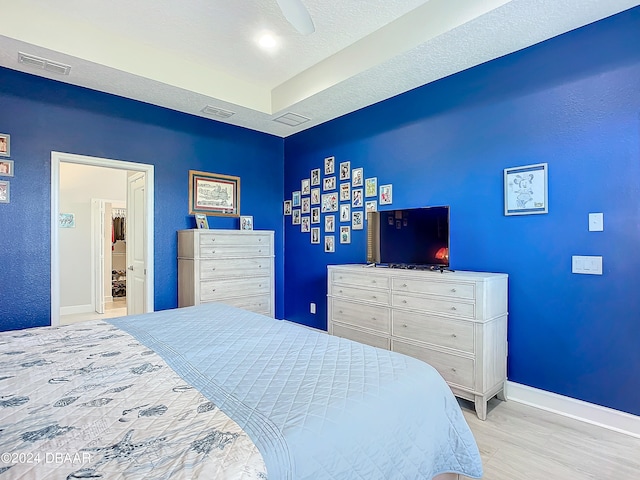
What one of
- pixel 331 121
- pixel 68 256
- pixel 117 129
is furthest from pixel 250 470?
pixel 68 256

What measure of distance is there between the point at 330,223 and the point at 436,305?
1914 millimetres

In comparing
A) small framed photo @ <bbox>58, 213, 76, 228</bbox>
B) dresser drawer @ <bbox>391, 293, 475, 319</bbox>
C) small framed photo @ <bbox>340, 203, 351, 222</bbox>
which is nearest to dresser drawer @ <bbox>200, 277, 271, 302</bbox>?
small framed photo @ <bbox>340, 203, 351, 222</bbox>

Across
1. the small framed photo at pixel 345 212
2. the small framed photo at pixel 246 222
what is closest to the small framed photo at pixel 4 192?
the small framed photo at pixel 246 222

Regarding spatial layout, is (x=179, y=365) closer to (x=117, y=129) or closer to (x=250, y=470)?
(x=250, y=470)

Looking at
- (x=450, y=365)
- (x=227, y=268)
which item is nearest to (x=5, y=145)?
(x=227, y=268)

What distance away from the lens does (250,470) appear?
786 millimetres

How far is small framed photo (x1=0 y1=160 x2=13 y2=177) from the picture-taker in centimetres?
292

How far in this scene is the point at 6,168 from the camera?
2938 mm

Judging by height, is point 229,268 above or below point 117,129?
below

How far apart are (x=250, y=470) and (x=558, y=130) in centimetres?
284

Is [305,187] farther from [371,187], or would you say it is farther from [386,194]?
[386,194]

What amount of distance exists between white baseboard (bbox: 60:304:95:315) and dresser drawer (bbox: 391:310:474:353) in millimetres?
5615

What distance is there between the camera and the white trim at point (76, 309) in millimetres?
5742

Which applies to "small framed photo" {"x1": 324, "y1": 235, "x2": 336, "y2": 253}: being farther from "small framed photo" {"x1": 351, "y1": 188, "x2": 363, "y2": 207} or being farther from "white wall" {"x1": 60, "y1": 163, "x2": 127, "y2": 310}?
"white wall" {"x1": 60, "y1": 163, "x2": 127, "y2": 310}
